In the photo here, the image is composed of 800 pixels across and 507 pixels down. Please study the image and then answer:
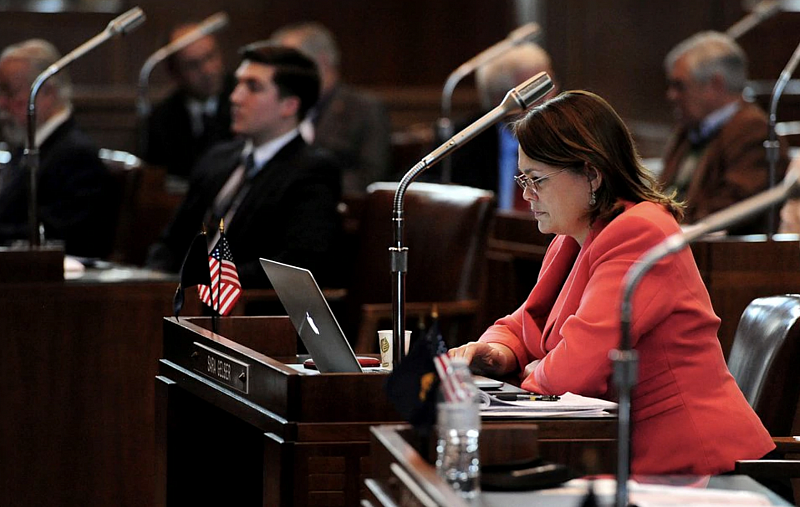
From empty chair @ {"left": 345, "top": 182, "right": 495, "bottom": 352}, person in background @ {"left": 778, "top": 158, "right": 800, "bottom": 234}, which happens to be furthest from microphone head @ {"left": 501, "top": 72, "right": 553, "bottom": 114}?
person in background @ {"left": 778, "top": 158, "right": 800, "bottom": 234}

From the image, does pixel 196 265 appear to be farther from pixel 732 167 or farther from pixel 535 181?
pixel 732 167

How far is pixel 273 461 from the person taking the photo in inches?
101

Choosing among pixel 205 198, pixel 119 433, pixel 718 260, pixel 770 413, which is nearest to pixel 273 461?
pixel 770 413

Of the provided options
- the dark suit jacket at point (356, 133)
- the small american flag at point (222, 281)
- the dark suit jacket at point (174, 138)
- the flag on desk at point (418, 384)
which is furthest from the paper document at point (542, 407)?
the dark suit jacket at point (174, 138)

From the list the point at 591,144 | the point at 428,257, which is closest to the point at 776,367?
the point at 591,144

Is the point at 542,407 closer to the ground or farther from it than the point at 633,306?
closer to the ground

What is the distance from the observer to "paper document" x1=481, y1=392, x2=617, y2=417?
2.48 m

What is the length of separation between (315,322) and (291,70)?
2783 millimetres

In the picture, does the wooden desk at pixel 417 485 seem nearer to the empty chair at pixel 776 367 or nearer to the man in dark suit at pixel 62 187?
the empty chair at pixel 776 367

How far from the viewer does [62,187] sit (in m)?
6.06

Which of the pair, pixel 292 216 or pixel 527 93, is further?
pixel 292 216

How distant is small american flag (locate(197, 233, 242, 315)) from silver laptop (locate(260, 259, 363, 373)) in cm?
43

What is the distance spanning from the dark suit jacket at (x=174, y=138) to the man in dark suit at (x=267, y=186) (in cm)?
265

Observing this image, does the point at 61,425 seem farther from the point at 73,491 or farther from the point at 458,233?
the point at 458,233
